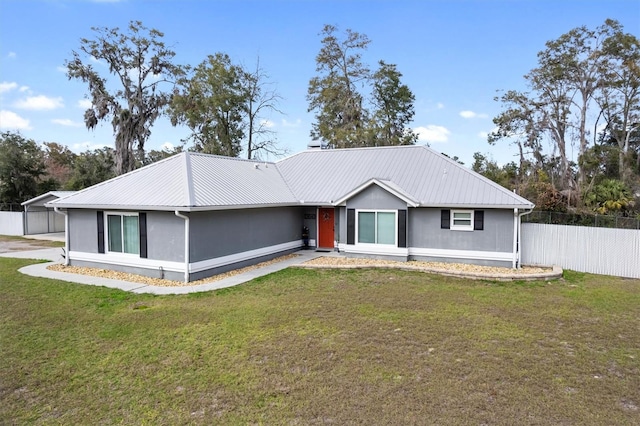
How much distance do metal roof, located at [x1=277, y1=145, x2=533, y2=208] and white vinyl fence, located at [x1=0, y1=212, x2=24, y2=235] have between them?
18.8 metres

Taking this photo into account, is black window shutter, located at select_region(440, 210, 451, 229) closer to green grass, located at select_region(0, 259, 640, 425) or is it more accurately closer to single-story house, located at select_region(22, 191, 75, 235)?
green grass, located at select_region(0, 259, 640, 425)

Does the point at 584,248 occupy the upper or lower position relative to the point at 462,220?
lower

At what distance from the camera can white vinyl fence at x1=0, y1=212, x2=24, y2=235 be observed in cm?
2608

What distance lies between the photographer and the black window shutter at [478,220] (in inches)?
561

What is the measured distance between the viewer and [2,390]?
5.14m

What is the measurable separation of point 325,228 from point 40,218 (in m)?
21.3

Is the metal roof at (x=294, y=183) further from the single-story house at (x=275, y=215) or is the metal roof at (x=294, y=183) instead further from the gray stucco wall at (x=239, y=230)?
the gray stucco wall at (x=239, y=230)

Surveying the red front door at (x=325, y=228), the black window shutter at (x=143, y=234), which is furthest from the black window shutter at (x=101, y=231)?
the red front door at (x=325, y=228)

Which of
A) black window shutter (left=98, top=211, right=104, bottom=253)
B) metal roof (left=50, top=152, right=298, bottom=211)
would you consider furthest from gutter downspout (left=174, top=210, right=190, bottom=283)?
black window shutter (left=98, top=211, right=104, bottom=253)

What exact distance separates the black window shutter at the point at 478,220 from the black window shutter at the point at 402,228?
2.47 metres

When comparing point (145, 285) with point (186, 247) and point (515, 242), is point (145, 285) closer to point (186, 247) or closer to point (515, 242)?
point (186, 247)

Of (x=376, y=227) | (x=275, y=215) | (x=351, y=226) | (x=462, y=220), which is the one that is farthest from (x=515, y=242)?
(x=275, y=215)

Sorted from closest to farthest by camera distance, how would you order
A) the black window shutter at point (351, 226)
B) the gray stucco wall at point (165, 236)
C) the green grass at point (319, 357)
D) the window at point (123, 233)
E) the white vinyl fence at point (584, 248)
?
the green grass at point (319, 357)
the gray stucco wall at point (165, 236)
the window at point (123, 233)
the white vinyl fence at point (584, 248)
the black window shutter at point (351, 226)

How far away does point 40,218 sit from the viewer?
26953 millimetres
